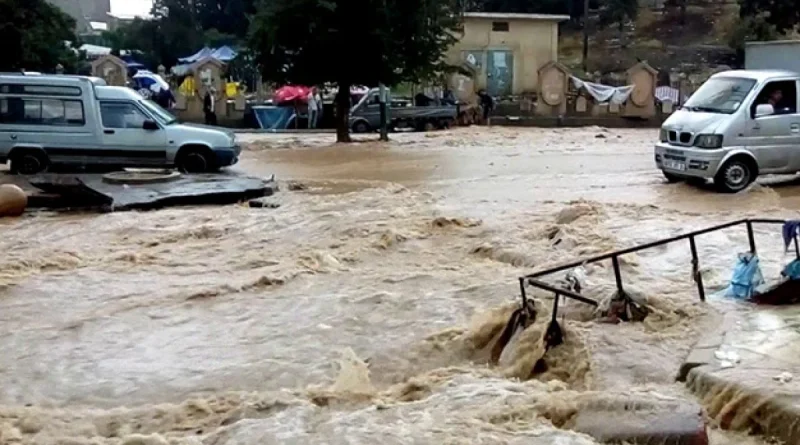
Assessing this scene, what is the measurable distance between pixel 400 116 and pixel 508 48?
453 inches

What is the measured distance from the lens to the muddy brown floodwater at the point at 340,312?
268 inches

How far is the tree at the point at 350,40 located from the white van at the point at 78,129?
7615 millimetres

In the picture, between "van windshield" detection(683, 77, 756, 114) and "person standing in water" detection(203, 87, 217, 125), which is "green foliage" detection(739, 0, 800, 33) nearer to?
"person standing in water" detection(203, 87, 217, 125)

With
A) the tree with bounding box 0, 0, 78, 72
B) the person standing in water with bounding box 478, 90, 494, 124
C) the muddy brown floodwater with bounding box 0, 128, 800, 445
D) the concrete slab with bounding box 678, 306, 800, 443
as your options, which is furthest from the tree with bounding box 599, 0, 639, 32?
the concrete slab with bounding box 678, 306, 800, 443

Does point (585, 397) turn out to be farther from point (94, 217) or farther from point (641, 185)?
point (641, 185)

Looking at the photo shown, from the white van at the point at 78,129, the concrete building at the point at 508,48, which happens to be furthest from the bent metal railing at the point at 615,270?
the concrete building at the point at 508,48

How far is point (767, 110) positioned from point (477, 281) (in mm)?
7549

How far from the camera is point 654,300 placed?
886 cm

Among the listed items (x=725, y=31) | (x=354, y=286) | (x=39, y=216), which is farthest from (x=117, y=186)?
(x=725, y=31)

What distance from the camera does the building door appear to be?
136 ft

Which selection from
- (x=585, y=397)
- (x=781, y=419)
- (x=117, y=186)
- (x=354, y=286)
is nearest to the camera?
(x=781, y=419)

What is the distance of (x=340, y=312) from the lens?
9.59m

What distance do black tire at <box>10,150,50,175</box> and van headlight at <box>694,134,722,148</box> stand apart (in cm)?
1070

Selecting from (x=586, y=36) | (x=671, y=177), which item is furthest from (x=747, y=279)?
(x=586, y=36)
